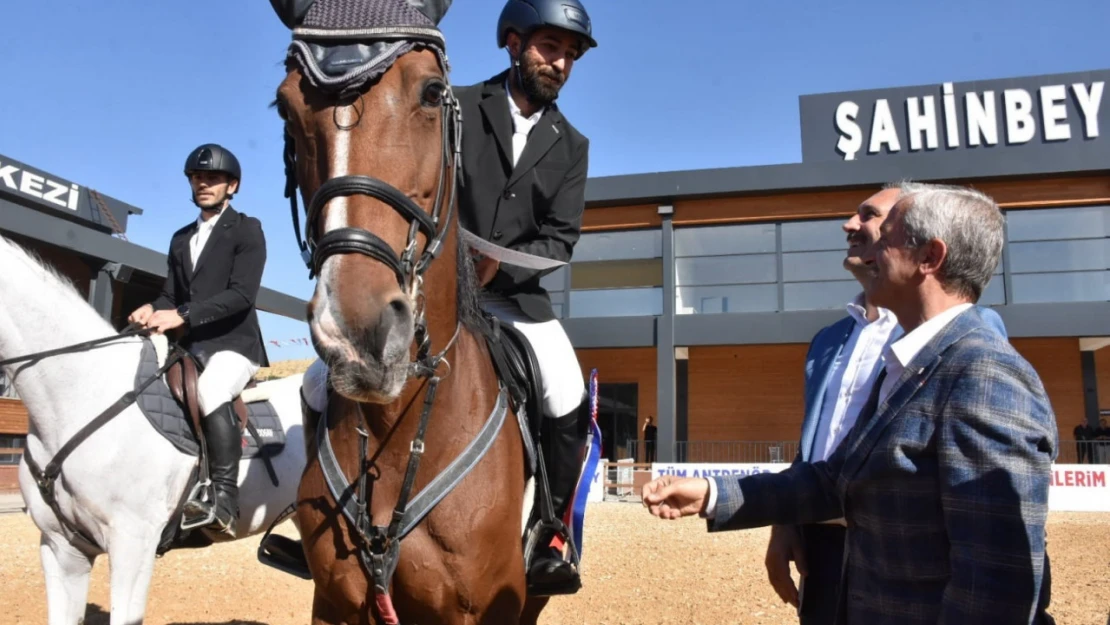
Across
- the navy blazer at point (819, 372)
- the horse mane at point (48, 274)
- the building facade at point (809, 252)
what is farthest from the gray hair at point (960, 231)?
the building facade at point (809, 252)

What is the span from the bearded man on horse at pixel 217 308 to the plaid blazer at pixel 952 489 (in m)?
4.20

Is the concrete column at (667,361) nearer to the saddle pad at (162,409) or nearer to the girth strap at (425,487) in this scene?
the saddle pad at (162,409)

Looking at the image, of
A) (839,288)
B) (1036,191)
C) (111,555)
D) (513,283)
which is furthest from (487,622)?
(1036,191)

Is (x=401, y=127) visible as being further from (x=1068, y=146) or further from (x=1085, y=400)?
(x=1085, y=400)

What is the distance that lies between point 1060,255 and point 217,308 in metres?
23.7

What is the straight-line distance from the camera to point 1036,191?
2283 centimetres

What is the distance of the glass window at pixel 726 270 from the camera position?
2419cm

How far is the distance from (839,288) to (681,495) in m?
22.5

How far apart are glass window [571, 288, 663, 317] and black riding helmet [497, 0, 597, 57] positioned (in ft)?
68.8

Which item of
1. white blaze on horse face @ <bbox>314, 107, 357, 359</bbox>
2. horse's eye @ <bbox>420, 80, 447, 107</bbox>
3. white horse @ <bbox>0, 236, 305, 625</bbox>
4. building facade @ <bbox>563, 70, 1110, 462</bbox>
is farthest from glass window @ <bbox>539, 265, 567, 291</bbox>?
white blaze on horse face @ <bbox>314, 107, 357, 359</bbox>

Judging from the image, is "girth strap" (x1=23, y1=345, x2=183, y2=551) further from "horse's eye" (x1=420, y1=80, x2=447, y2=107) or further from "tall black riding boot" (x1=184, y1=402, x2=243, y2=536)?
"horse's eye" (x1=420, y1=80, x2=447, y2=107)

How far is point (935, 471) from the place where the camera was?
2.00 m

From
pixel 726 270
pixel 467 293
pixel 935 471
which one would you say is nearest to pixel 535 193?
pixel 467 293

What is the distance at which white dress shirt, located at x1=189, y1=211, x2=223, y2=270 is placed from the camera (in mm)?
5723
